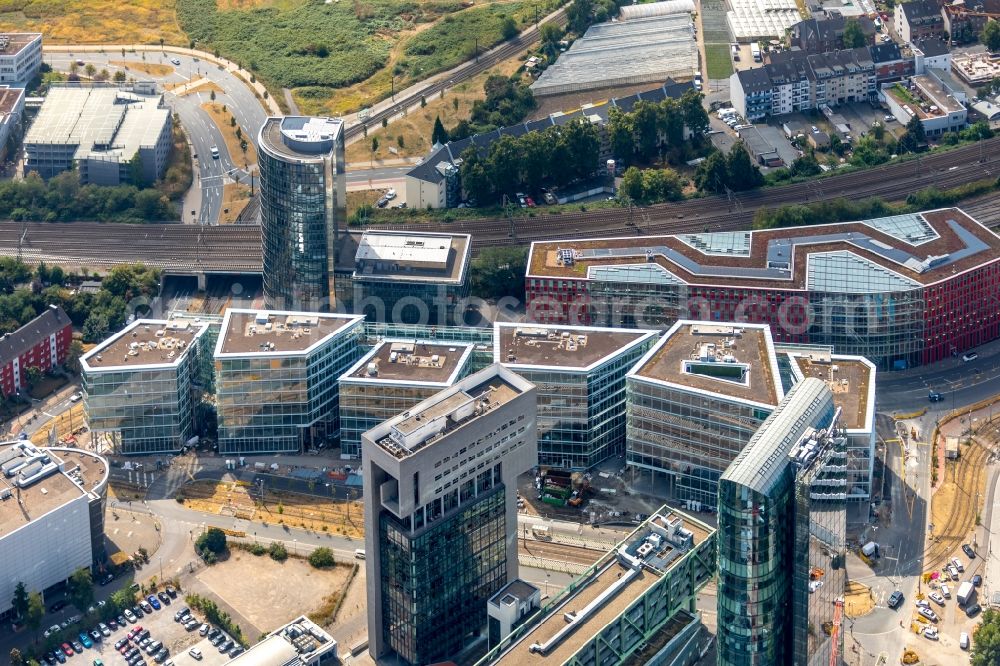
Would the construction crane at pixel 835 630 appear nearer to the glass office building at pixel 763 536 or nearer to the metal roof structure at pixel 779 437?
the glass office building at pixel 763 536

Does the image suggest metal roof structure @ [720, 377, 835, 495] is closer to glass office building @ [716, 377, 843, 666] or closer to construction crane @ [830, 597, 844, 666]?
glass office building @ [716, 377, 843, 666]

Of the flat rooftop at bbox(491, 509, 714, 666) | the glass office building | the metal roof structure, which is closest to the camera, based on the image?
the metal roof structure

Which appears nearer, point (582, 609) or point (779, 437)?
point (779, 437)

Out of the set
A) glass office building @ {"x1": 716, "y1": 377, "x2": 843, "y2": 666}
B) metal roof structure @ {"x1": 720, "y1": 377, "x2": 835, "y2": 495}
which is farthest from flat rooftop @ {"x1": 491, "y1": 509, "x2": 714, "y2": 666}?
metal roof structure @ {"x1": 720, "y1": 377, "x2": 835, "y2": 495}

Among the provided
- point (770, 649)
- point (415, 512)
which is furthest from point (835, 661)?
point (415, 512)

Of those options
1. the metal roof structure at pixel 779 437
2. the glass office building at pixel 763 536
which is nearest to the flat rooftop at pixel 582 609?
the glass office building at pixel 763 536

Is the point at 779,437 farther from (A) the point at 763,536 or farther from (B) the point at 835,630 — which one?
(B) the point at 835,630

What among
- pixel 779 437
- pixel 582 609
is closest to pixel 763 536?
pixel 779 437
